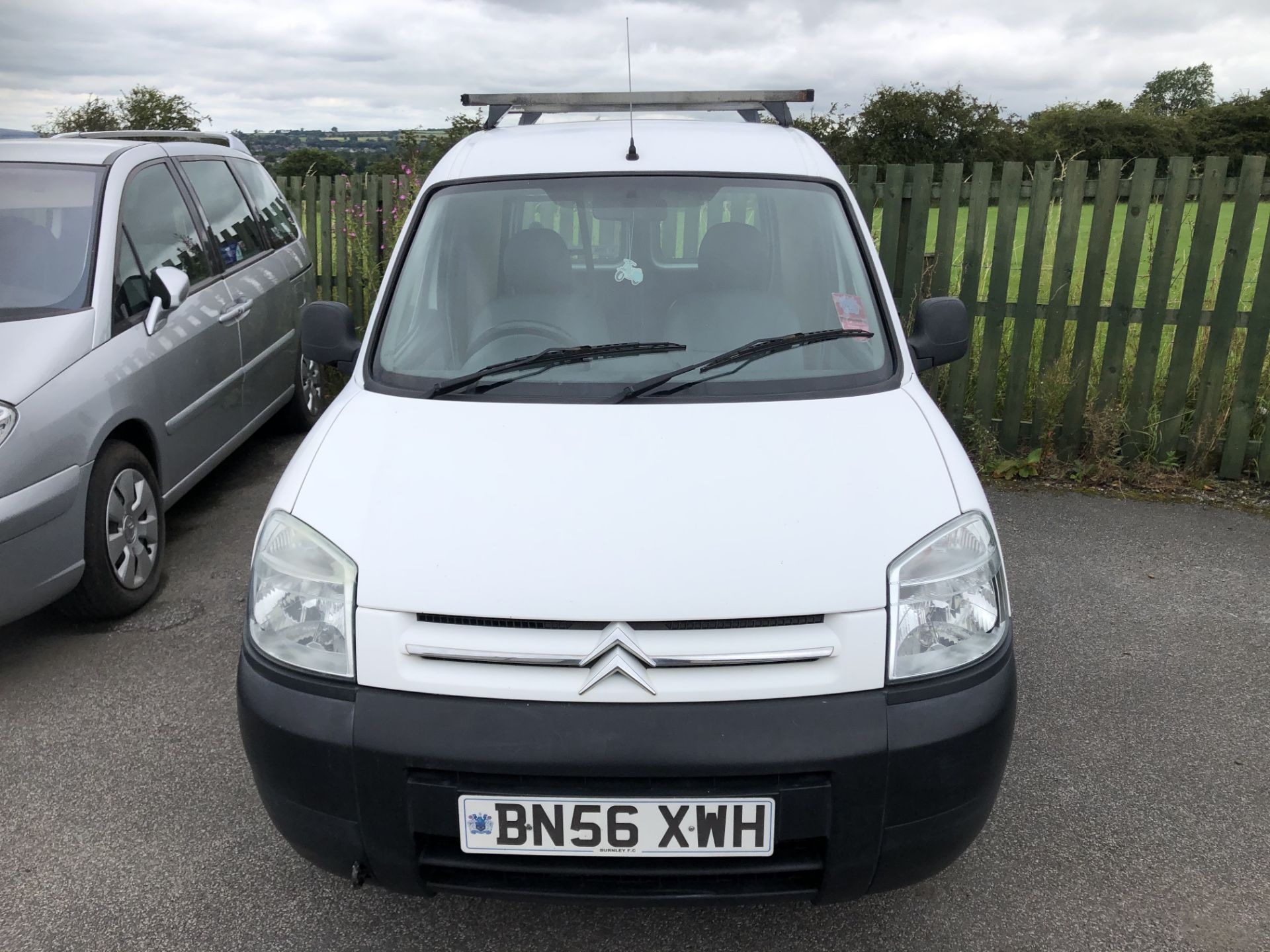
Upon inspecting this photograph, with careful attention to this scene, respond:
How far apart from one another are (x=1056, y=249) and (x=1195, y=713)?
3285 millimetres

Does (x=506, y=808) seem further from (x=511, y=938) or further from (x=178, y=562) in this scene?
(x=178, y=562)

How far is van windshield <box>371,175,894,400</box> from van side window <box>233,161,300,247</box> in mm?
3252

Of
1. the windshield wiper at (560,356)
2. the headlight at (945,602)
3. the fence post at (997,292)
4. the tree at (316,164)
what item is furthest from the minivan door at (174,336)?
the tree at (316,164)

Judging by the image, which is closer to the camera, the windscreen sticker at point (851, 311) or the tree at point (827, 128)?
the windscreen sticker at point (851, 311)

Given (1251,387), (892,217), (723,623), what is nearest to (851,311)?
(723,623)

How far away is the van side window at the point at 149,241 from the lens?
4195 millimetres

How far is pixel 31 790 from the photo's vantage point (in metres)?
2.99

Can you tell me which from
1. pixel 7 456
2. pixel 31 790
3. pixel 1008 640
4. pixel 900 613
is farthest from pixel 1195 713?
pixel 7 456

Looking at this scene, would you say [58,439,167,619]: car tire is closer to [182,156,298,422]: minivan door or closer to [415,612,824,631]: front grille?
[182,156,298,422]: minivan door

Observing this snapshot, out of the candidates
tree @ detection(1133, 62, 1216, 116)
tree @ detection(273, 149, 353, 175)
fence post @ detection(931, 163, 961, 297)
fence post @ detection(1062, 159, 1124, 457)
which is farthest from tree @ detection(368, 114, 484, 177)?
tree @ detection(1133, 62, 1216, 116)

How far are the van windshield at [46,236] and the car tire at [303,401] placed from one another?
189 cm

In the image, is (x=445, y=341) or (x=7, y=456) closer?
(x=445, y=341)

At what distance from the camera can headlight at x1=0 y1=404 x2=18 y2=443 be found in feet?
10.9

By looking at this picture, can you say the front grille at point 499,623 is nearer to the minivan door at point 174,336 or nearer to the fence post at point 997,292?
the minivan door at point 174,336
